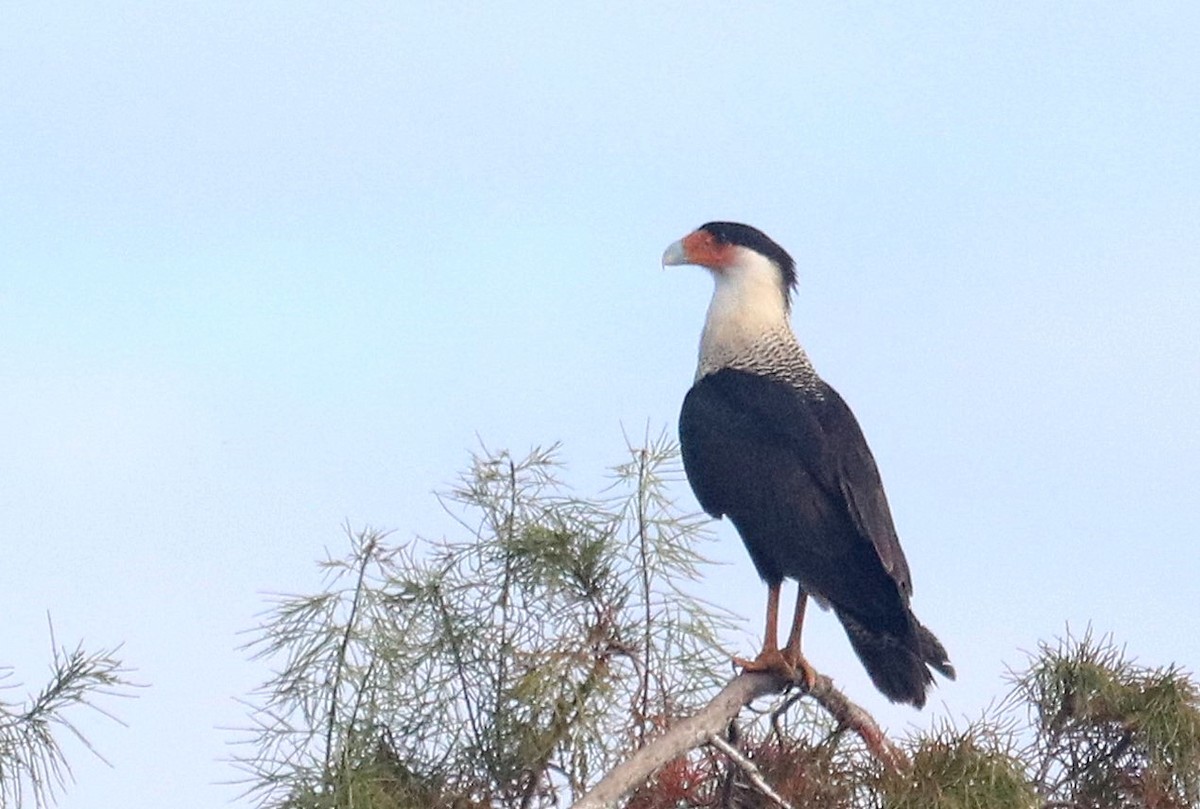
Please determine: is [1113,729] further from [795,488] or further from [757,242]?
[757,242]

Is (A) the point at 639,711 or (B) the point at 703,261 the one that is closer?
(A) the point at 639,711

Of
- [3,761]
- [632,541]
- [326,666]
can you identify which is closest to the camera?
[3,761]

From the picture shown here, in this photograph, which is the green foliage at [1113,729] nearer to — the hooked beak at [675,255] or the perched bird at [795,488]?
the perched bird at [795,488]

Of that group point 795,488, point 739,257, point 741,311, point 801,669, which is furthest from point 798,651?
point 739,257

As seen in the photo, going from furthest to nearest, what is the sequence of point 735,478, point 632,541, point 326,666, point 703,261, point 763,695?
1. point 703,261
2. point 735,478
3. point 763,695
4. point 632,541
5. point 326,666

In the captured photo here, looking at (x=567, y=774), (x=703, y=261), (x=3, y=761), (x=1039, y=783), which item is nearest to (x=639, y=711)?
(x=567, y=774)

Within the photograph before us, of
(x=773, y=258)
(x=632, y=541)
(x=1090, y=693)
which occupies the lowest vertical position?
(x=1090, y=693)

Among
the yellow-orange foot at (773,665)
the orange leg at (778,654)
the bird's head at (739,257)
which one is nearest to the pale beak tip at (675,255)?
the bird's head at (739,257)

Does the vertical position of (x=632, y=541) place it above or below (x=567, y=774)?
above

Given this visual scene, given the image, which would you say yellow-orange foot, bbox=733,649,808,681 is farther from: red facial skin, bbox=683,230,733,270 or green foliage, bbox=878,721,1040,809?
red facial skin, bbox=683,230,733,270

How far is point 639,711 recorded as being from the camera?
357cm

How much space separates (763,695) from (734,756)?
1.87ft

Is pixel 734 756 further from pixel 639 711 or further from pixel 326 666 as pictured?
pixel 326 666

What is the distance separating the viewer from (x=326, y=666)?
3.39 m
